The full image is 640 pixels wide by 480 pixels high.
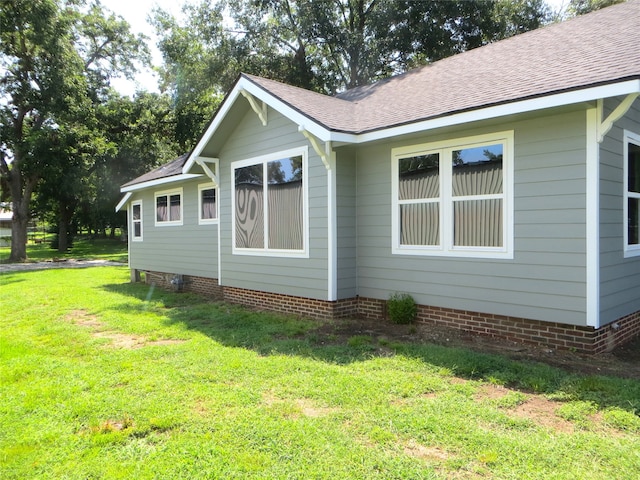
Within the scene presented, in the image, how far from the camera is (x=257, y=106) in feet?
27.4

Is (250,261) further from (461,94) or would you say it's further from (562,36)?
(562,36)

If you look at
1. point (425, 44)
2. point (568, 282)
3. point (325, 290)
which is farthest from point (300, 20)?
point (568, 282)

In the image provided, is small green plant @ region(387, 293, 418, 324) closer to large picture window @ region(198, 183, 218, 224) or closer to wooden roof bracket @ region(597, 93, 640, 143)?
wooden roof bracket @ region(597, 93, 640, 143)

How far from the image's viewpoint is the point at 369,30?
20.2 metres

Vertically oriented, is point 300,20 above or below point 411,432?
above

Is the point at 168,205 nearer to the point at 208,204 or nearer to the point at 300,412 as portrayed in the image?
the point at 208,204

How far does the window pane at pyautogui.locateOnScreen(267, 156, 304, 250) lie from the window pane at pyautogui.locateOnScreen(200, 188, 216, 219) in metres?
3.17

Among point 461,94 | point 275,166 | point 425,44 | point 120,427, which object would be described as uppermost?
point 425,44

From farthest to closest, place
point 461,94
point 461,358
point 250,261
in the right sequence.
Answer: point 250,261
point 461,94
point 461,358

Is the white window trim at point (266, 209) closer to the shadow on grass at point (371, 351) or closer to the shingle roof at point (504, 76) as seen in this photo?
the shingle roof at point (504, 76)

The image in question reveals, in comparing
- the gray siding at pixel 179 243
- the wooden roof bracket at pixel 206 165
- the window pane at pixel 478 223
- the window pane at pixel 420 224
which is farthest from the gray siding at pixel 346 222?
the gray siding at pixel 179 243

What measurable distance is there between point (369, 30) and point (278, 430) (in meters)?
20.4

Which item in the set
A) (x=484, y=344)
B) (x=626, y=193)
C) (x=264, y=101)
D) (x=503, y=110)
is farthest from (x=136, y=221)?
(x=626, y=193)

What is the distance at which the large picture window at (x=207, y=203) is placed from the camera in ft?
36.1
